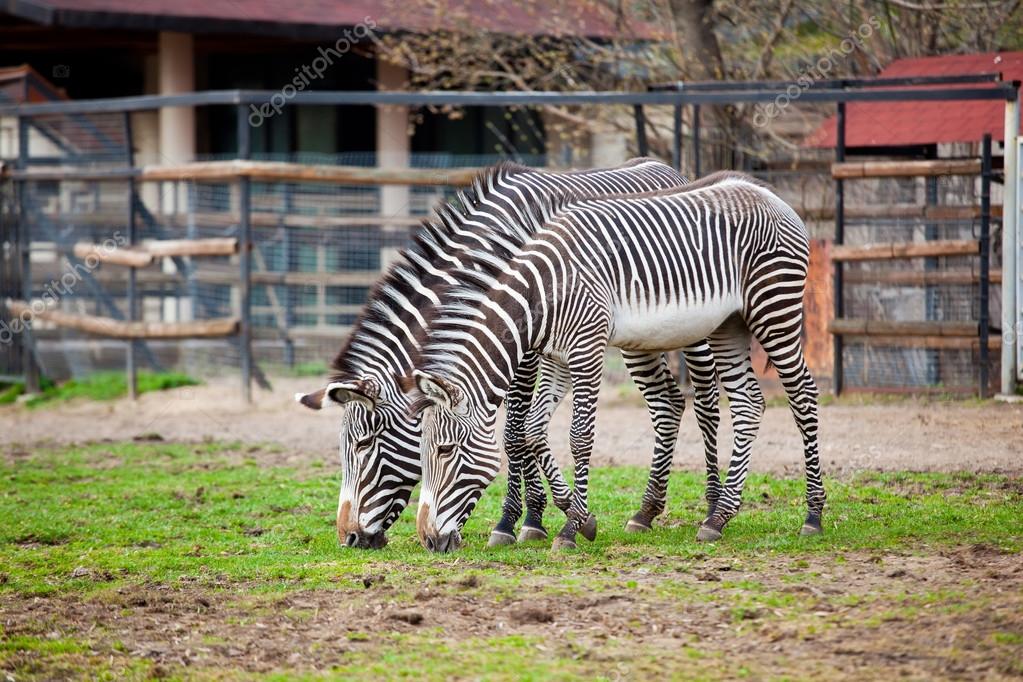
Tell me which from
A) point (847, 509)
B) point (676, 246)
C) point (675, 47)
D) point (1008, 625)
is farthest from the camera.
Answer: point (675, 47)

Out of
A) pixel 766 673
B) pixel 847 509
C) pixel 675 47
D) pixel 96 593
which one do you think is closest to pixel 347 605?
pixel 96 593

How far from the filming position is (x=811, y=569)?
555 centimetres

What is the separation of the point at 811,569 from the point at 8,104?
11.9m

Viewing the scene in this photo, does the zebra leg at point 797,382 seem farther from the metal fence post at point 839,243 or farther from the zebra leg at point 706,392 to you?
the metal fence post at point 839,243

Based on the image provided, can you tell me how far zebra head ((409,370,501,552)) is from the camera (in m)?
6.00

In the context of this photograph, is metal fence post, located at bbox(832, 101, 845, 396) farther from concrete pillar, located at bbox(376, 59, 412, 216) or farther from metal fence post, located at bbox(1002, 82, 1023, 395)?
concrete pillar, located at bbox(376, 59, 412, 216)

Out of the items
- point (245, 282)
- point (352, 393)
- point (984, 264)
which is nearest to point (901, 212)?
point (984, 264)

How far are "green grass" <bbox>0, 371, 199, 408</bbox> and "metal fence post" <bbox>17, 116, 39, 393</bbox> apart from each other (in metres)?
0.17

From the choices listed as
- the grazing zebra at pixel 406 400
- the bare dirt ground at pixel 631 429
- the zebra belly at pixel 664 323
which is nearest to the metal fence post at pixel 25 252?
the bare dirt ground at pixel 631 429

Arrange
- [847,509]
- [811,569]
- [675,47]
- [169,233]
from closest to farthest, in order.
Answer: [811,569] → [847,509] → [169,233] → [675,47]

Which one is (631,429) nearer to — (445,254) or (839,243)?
(839,243)

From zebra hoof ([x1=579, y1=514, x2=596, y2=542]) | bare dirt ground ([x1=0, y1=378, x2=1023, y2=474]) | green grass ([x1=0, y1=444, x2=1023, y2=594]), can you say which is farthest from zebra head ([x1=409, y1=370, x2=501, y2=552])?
bare dirt ground ([x1=0, y1=378, x2=1023, y2=474])

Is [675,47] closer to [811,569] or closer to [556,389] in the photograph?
[556,389]

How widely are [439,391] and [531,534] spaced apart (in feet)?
3.75
